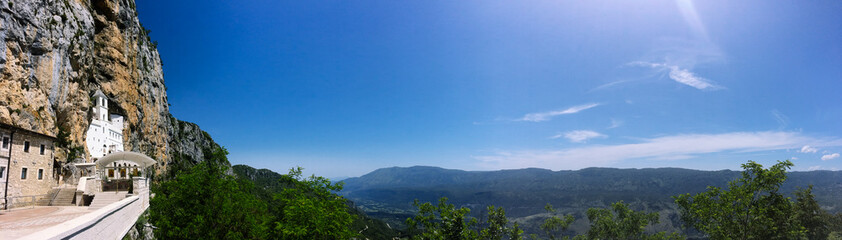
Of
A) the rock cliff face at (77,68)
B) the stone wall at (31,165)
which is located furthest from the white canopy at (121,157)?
the rock cliff face at (77,68)

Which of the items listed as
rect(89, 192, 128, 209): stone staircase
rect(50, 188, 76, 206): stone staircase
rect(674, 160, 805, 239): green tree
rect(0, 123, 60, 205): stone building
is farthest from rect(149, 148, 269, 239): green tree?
rect(674, 160, 805, 239): green tree

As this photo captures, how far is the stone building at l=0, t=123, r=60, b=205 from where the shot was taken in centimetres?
2357

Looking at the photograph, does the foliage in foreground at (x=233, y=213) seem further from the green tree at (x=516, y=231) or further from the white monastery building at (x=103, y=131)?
the white monastery building at (x=103, y=131)

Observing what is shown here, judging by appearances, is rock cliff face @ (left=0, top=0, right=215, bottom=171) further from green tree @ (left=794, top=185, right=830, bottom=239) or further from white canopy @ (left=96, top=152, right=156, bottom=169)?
green tree @ (left=794, top=185, right=830, bottom=239)

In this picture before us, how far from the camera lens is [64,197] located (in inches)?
997

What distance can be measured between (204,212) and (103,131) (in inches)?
1461

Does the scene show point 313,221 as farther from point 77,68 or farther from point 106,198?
point 77,68

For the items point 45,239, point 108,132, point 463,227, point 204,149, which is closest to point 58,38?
point 108,132

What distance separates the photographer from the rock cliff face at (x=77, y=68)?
1167 inches

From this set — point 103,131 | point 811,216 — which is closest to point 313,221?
point 103,131

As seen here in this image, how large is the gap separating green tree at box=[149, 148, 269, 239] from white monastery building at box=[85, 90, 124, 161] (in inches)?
1132

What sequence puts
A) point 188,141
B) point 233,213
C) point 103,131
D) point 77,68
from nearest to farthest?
1. point 233,213
2. point 77,68
3. point 103,131
4. point 188,141

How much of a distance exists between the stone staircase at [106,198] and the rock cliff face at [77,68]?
1262 centimetres

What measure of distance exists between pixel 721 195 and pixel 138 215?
144 feet
